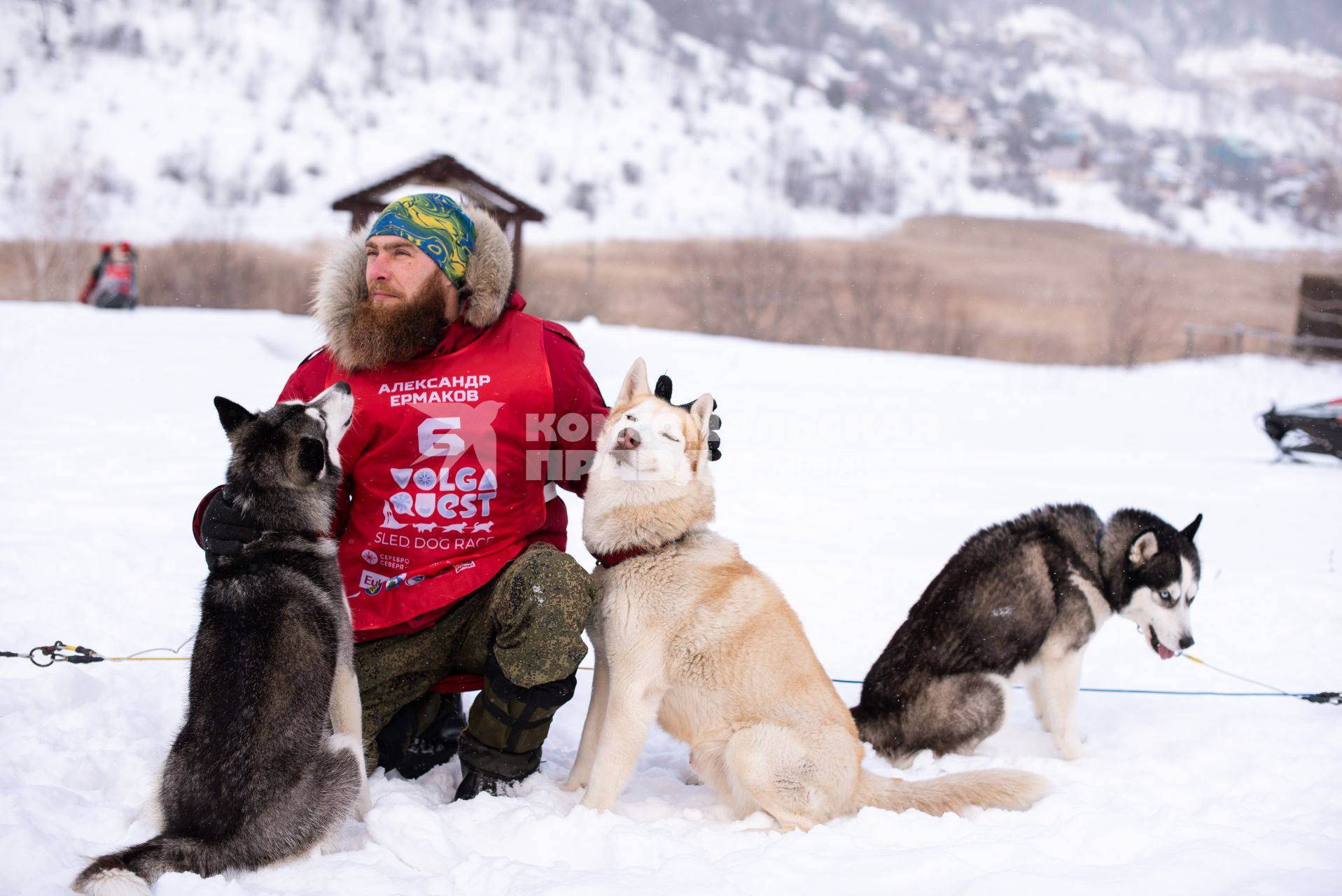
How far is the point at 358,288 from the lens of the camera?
2.79 m

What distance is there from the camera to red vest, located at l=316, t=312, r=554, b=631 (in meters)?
2.72

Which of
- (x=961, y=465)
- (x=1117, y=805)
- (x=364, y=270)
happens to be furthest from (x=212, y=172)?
(x=1117, y=805)

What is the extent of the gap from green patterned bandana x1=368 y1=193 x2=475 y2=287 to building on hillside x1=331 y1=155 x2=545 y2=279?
10467 mm

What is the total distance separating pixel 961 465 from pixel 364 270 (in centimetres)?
769

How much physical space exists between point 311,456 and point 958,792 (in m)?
2.11

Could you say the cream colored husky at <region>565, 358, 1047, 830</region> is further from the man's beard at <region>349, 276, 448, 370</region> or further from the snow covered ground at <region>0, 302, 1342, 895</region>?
the man's beard at <region>349, 276, 448, 370</region>

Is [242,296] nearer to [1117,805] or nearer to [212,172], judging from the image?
[212,172]

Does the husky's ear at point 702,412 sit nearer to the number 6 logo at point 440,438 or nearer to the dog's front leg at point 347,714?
the number 6 logo at point 440,438

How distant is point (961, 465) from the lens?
9258mm

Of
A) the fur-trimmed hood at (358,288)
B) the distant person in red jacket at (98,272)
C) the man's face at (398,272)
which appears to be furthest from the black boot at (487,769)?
the distant person in red jacket at (98,272)

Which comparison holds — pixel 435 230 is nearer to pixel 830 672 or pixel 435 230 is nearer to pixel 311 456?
pixel 311 456

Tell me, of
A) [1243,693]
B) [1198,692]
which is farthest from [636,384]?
[1243,693]

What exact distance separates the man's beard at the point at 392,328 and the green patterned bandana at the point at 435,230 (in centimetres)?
11

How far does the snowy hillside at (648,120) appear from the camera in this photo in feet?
92.6
